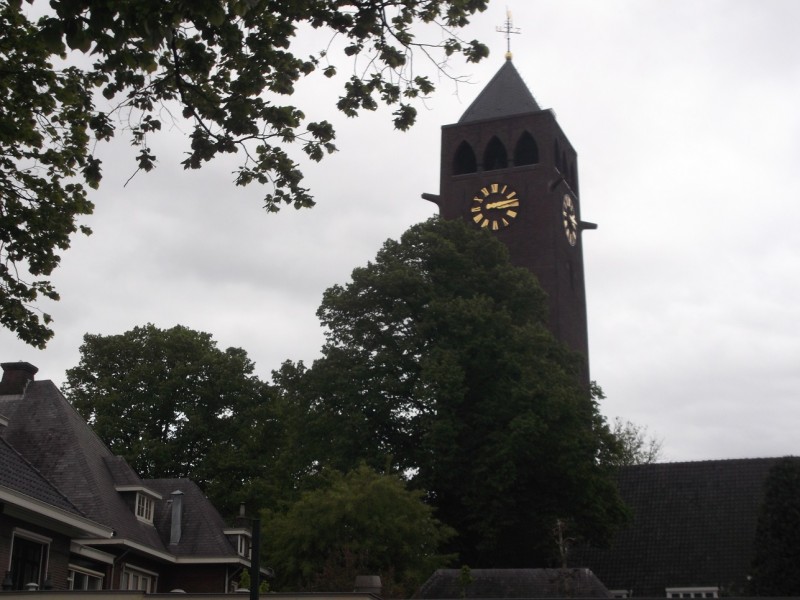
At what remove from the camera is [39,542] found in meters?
20.8

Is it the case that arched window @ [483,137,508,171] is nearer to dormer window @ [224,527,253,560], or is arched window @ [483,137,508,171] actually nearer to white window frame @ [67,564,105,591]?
dormer window @ [224,527,253,560]

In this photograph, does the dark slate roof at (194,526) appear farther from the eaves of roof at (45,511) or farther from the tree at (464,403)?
the eaves of roof at (45,511)

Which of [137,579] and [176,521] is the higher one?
[176,521]

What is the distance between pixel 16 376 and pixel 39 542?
41.1 feet

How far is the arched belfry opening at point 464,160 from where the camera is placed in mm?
54219

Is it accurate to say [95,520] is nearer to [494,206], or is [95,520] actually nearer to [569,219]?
[494,206]

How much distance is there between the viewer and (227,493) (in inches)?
1730

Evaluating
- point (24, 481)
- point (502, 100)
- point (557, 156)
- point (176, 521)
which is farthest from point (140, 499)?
point (502, 100)

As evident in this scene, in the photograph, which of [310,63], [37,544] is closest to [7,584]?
[37,544]

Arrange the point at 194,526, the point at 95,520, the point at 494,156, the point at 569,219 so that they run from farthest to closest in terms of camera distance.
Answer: the point at 494,156, the point at 569,219, the point at 194,526, the point at 95,520

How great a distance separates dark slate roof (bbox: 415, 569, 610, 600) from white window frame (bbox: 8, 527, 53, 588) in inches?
394

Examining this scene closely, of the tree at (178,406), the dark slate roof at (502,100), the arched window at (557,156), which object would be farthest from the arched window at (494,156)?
the tree at (178,406)

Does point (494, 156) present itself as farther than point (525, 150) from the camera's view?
Yes

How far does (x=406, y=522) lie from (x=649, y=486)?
16.9 metres
